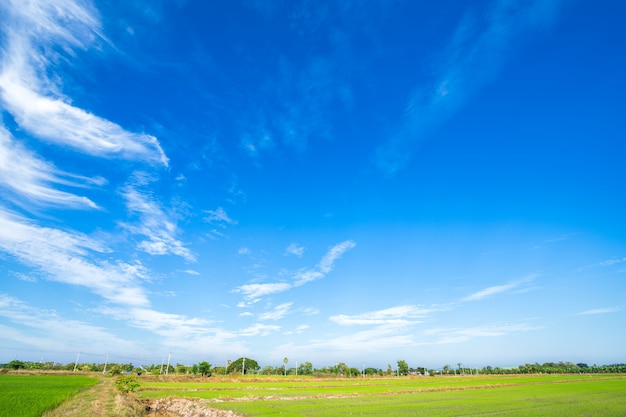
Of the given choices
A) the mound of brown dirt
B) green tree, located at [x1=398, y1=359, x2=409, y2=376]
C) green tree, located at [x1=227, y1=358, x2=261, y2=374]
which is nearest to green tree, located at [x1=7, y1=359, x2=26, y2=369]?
green tree, located at [x1=227, y1=358, x2=261, y2=374]

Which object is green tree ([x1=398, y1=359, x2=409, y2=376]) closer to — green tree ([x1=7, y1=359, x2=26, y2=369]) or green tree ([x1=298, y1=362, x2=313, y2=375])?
green tree ([x1=298, y1=362, x2=313, y2=375])

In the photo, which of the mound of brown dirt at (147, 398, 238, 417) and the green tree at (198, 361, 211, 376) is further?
the green tree at (198, 361, 211, 376)

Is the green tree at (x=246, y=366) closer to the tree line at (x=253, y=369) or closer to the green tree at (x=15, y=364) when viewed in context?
the tree line at (x=253, y=369)

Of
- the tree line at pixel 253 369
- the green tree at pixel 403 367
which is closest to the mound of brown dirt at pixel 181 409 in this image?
the tree line at pixel 253 369

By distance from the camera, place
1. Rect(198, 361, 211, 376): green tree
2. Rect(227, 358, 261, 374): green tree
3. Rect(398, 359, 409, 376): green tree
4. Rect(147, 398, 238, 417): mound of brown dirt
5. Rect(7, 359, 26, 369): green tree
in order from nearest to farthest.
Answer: Rect(147, 398, 238, 417): mound of brown dirt < Rect(7, 359, 26, 369): green tree < Rect(198, 361, 211, 376): green tree < Rect(227, 358, 261, 374): green tree < Rect(398, 359, 409, 376): green tree

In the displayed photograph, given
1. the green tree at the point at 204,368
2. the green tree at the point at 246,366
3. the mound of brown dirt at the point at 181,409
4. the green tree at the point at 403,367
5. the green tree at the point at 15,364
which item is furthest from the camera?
the green tree at the point at 403,367

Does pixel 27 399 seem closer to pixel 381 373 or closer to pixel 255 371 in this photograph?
pixel 255 371

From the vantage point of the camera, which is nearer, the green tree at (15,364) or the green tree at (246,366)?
the green tree at (15,364)

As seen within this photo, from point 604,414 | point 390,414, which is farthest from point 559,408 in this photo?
point 390,414

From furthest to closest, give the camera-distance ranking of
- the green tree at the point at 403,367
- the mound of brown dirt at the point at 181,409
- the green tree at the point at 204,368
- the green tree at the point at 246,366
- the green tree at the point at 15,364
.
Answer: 1. the green tree at the point at 403,367
2. the green tree at the point at 246,366
3. the green tree at the point at 204,368
4. the green tree at the point at 15,364
5. the mound of brown dirt at the point at 181,409

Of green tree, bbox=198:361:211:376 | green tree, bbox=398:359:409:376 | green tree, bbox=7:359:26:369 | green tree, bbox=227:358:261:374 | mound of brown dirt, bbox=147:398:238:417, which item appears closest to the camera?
mound of brown dirt, bbox=147:398:238:417

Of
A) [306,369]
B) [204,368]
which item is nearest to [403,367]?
[306,369]

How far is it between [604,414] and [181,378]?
230 ft

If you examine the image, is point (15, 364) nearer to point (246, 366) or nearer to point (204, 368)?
point (204, 368)
